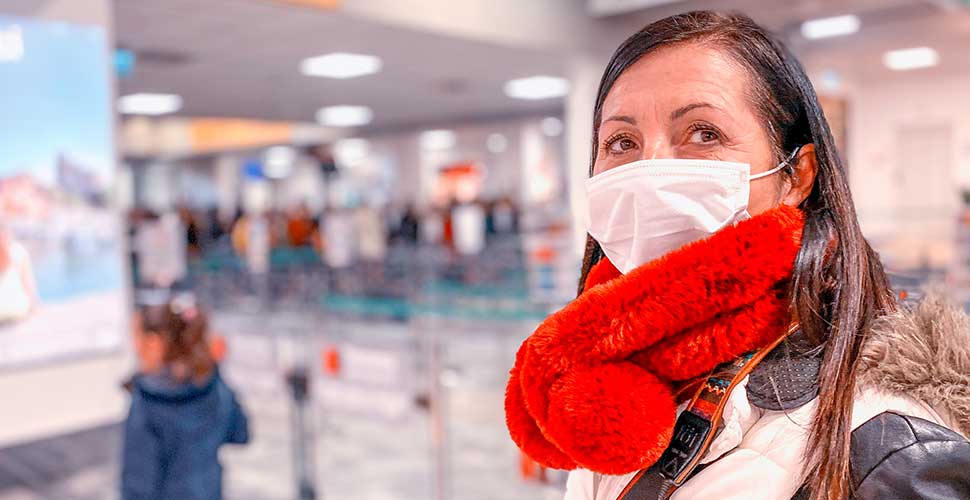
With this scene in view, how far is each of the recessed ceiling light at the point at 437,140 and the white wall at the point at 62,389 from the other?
54.6 ft

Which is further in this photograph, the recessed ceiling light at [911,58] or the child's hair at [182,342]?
the recessed ceiling light at [911,58]

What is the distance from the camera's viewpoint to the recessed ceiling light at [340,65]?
330 inches

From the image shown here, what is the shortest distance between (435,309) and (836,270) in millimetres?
5553

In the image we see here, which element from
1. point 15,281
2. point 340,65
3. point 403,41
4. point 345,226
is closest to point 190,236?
point 340,65

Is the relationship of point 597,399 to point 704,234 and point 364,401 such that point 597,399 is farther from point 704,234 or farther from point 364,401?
point 364,401

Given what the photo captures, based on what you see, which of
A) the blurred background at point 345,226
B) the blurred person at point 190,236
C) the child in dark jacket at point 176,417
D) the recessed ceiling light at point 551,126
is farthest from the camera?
the recessed ceiling light at point 551,126

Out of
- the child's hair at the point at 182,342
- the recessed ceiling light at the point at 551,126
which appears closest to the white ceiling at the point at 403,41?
the child's hair at the point at 182,342

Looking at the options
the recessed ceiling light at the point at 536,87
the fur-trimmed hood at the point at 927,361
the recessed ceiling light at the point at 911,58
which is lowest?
the fur-trimmed hood at the point at 927,361

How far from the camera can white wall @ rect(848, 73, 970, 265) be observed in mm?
14312

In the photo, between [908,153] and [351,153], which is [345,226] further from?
[351,153]

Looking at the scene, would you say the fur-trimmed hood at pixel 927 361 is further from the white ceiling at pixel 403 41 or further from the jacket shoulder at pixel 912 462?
the white ceiling at pixel 403 41

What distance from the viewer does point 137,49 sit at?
757cm

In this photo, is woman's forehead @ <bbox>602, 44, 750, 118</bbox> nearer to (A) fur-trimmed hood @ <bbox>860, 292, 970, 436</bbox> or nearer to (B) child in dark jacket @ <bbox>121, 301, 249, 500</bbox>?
(A) fur-trimmed hood @ <bbox>860, 292, 970, 436</bbox>

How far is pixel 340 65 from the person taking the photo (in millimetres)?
9000
